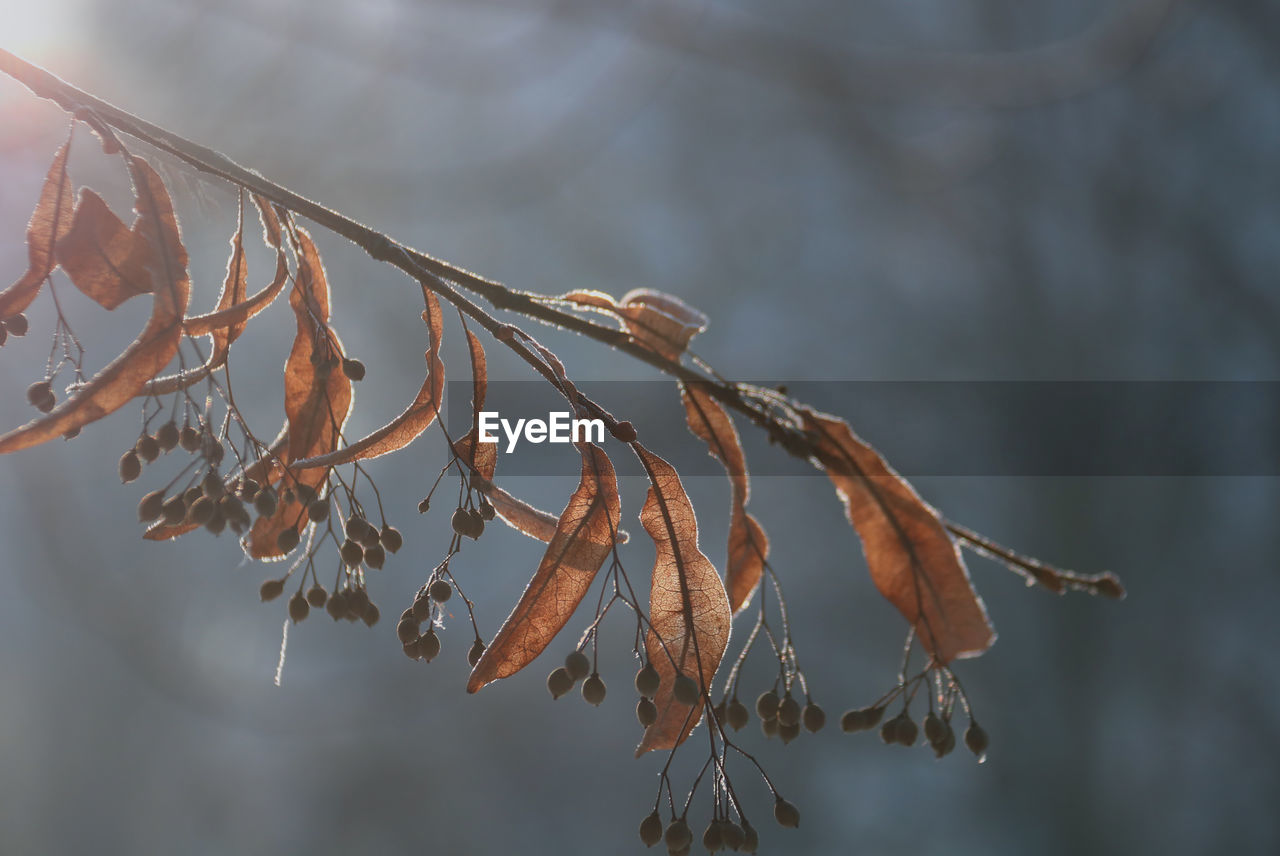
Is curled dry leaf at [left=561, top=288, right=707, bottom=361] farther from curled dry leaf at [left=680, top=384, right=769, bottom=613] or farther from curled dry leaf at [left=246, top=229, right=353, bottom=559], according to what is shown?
curled dry leaf at [left=246, top=229, right=353, bottom=559]

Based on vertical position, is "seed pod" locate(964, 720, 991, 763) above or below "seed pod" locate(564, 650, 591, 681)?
above

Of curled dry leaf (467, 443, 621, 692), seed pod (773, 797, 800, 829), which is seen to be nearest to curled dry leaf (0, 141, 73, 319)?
curled dry leaf (467, 443, 621, 692)

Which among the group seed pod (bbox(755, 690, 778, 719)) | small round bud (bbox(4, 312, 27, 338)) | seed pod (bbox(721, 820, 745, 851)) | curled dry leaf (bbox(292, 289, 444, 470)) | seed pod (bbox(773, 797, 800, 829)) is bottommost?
seed pod (bbox(721, 820, 745, 851))

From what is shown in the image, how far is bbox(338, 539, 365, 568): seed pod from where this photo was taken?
2.01 ft

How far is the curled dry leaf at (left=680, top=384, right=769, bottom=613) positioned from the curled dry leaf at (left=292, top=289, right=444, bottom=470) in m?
0.18

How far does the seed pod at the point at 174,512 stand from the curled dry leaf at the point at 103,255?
0.15 meters

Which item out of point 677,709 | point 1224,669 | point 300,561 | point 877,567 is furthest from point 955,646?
point 1224,669

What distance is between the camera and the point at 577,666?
589mm

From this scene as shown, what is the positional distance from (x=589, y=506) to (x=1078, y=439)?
6.87 m

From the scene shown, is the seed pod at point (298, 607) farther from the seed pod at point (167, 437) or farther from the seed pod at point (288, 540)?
the seed pod at point (167, 437)

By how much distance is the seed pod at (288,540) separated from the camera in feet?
2.13

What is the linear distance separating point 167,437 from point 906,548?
61 cm

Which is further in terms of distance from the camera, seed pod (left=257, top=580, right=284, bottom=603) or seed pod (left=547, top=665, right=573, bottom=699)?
seed pod (left=257, top=580, right=284, bottom=603)

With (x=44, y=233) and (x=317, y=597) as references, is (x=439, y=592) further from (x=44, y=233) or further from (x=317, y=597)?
(x=44, y=233)
